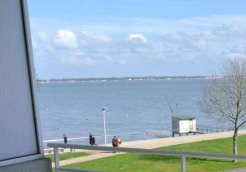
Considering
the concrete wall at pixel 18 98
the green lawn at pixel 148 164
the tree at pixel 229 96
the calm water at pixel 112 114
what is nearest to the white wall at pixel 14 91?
the concrete wall at pixel 18 98

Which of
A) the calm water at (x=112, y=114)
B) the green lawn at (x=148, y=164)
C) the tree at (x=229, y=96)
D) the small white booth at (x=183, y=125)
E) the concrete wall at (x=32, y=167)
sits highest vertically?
the concrete wall at (x=32, y=167)

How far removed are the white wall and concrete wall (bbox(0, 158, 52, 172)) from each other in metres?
0.08

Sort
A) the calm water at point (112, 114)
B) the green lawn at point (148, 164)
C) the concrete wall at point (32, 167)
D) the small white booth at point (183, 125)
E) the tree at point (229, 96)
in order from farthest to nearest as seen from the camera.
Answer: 1. the calm water at point (112, 114)
2. the small white booth at point (183, 125)
3. the tree at point (229, 96)
4. the green lawn at point (148, 164)
5. the concrete wall at point (32, 167)

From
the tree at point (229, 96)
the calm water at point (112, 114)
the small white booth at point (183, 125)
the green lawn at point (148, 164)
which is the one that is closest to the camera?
the green lawn at point (148, 164)

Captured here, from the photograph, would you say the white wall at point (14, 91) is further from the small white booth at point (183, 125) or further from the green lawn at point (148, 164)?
the small white booth at point (183, 125)

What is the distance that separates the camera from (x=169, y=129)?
26719 mm

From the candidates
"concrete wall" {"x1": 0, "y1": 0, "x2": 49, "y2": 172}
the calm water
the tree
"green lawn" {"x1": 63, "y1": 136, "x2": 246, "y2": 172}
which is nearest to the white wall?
"concrete wall" {"x1": 0, "y1": 0, "x2": 49, "y2": 172}

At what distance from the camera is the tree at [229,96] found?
Result: 631 inches

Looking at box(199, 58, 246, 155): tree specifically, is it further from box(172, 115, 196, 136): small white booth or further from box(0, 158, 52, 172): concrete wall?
box(0, 158, 52, 172): concrete wall

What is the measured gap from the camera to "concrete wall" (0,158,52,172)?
3.06 meters

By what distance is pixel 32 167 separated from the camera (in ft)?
10.6

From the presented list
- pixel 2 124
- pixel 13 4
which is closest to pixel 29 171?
pixel 2 124

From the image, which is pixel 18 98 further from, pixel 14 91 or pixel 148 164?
pixel 148 164

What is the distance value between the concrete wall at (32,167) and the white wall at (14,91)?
0.08 metres
